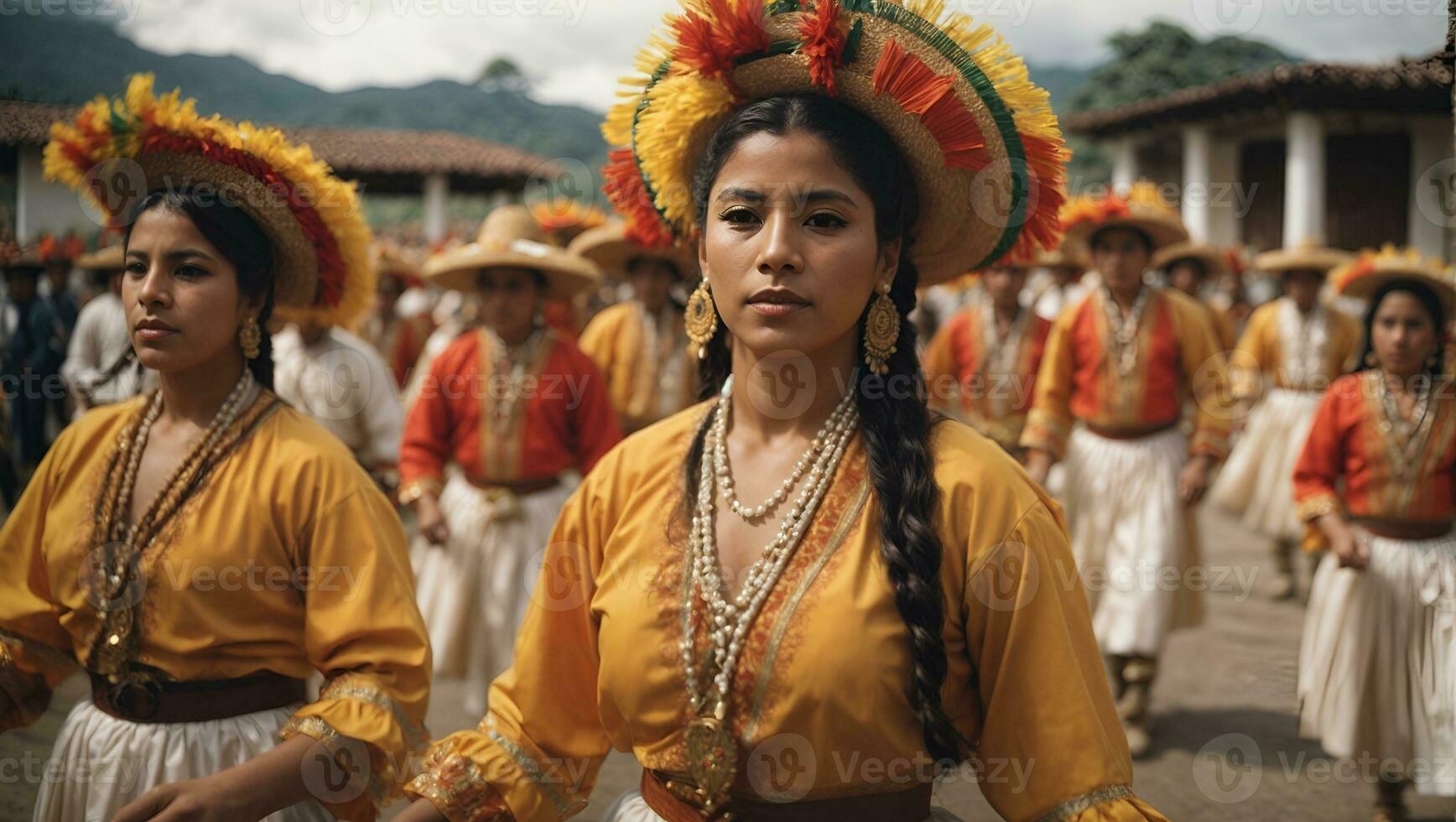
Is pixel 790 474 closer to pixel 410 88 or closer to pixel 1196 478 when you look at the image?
pixel 1196 478

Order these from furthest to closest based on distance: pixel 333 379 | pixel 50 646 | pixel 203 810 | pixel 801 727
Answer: pixel 333 379
pixel 50 646
pixel 203 810
pixel 801 727

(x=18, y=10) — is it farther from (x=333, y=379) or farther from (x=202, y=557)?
(x=202, y=557)

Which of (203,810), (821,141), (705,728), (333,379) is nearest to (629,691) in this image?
(705,728)

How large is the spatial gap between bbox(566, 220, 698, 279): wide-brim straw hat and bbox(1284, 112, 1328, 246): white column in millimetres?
15095

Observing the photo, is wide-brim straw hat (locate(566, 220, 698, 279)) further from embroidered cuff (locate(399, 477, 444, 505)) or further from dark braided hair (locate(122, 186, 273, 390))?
dark braided hair (locate(122, 186, 273, 390))

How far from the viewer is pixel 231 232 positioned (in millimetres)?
2732

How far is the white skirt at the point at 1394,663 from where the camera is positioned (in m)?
4.66

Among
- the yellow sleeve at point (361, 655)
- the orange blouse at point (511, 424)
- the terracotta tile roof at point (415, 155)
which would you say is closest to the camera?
the yellow sleeve at point (361, 655)

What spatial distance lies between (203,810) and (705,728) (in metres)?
0.99

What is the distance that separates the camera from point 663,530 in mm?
2186

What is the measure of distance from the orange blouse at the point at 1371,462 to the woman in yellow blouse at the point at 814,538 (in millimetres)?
3148

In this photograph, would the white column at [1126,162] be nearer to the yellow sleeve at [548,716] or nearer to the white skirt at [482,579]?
the white skirt at [482,579]

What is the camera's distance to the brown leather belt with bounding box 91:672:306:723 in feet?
8.48

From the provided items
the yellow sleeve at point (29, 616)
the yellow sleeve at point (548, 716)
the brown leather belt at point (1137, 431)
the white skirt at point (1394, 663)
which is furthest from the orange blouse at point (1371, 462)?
the yellow sleeve at point (29, 616)
